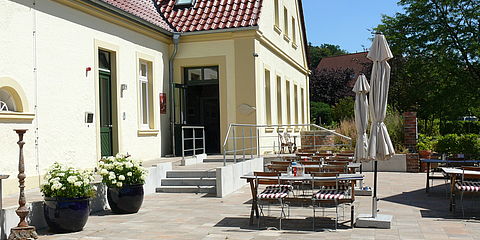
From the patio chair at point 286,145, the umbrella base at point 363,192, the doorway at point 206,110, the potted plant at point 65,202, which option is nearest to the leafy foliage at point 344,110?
the patio chair at point 286,145

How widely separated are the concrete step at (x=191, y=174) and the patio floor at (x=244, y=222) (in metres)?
0.99

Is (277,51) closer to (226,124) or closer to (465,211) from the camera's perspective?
(226,124)

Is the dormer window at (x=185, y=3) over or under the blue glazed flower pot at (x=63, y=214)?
over

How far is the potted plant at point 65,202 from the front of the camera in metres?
7.21

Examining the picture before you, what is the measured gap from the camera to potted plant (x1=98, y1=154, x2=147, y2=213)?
8734mm

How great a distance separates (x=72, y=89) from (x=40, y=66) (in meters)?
1.15

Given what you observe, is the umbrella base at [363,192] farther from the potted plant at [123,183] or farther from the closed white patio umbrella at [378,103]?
the potted plant at [123,183]

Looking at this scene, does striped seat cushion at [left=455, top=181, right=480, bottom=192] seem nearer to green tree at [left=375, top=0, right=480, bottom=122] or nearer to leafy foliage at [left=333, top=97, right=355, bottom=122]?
green tree at [left=375, top=0, right=480, bottom=122]

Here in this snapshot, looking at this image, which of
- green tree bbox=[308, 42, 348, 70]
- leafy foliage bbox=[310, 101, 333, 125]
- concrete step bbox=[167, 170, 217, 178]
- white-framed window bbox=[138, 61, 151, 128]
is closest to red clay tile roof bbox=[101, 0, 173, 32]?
white-framed window bbox=[138, 61, 151, 128]

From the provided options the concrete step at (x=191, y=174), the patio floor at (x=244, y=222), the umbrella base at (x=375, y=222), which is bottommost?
the patio floor at (x=244, y=222)

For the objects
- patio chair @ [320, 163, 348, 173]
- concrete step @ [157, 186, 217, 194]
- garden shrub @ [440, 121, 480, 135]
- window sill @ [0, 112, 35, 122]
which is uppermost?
window sill @ [0, 112, 35, 122]

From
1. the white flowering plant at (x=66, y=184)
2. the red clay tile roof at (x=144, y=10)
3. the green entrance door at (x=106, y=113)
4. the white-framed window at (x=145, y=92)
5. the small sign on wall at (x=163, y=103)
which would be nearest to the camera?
the white flowering plant at (x=66, y=184)

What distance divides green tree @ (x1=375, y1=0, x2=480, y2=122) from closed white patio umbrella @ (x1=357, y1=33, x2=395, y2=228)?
53.2 ft

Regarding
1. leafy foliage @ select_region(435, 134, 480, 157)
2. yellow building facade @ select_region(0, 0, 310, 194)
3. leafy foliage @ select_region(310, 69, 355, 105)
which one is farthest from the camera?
leafy foliage @ select_region(310, 69, 355, 105)
